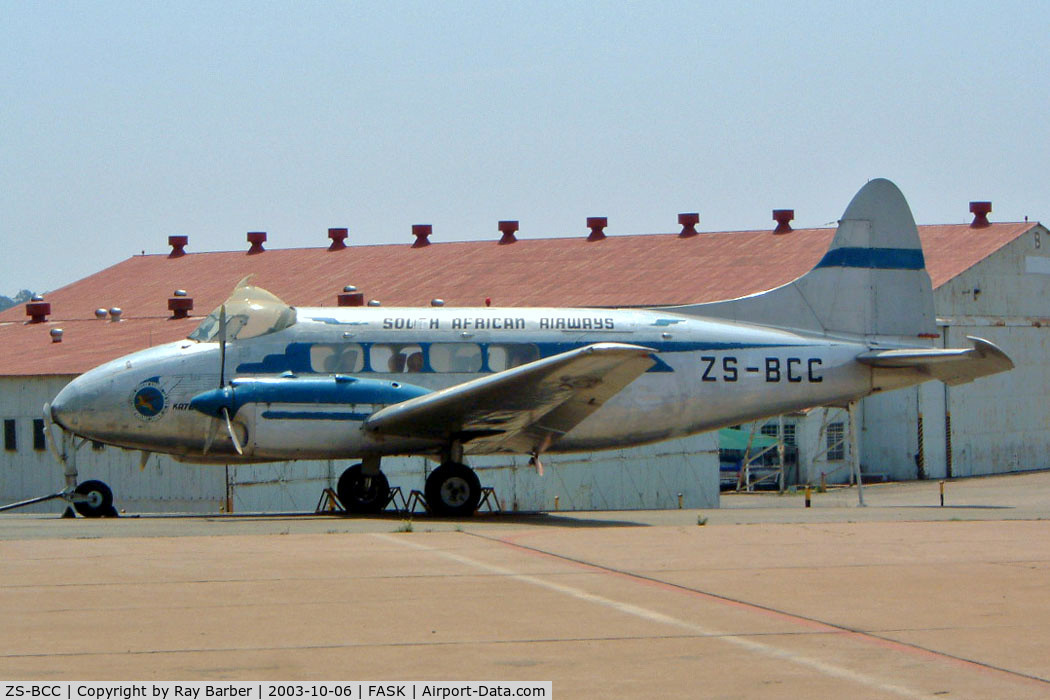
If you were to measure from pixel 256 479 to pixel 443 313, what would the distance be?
918 centimetres

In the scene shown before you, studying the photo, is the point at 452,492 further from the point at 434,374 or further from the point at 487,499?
the point at 487,499

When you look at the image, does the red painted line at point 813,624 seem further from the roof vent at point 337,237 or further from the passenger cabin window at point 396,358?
the roof vent at point 337,237

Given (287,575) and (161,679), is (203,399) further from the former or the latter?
(161,679)

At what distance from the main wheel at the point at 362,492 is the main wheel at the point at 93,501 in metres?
3.64

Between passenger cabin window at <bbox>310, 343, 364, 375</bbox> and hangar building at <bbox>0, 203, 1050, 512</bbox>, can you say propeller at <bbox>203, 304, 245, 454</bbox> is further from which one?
hangar building at <bbox>0, 203, 1050, 512</bbox>

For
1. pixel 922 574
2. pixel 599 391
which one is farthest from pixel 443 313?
pixel 922 574

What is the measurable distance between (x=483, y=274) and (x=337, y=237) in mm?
9415

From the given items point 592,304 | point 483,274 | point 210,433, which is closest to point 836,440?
point 592,304

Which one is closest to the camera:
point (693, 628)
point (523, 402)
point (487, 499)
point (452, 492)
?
point (693, 628)

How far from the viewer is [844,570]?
1212 centimetres

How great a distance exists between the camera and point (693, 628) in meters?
9.13

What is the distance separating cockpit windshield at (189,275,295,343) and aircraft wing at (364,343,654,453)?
2.26 meters

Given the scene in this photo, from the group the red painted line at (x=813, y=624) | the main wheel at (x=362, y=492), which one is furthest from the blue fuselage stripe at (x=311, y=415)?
the red painted line at (x=813, y=624)

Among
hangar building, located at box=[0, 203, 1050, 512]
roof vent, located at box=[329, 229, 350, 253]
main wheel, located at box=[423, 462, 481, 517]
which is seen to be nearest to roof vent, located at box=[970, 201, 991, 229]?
hangar building, located at box=[0, 203, 1050, 512]
